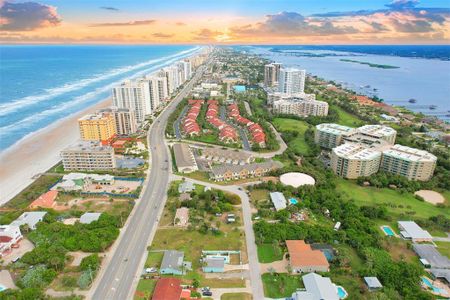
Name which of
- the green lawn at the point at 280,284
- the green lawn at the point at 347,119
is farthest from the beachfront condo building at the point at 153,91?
the green lawn at the point at 280,284

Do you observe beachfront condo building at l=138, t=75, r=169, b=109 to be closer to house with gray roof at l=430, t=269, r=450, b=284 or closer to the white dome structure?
the white dome structure

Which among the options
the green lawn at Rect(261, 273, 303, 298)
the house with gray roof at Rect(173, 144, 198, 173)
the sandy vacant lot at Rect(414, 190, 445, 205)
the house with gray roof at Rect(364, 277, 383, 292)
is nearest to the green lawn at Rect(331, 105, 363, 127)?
the sandy vacant lot at Rect(414, 190, 445, 205)

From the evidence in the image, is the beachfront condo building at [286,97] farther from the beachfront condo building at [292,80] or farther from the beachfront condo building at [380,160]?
the beachfront condo building at [380,160]

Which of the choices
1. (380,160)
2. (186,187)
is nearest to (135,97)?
(186,187)

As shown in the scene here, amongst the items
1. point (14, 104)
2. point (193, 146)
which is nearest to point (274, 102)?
Answer: point (193, 146)

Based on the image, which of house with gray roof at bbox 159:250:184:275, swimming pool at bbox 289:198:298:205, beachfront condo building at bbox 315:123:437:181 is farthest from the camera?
beachfront condo building at bbox 315:123:437:181

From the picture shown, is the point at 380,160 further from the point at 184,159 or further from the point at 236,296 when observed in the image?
the point at 236,296
